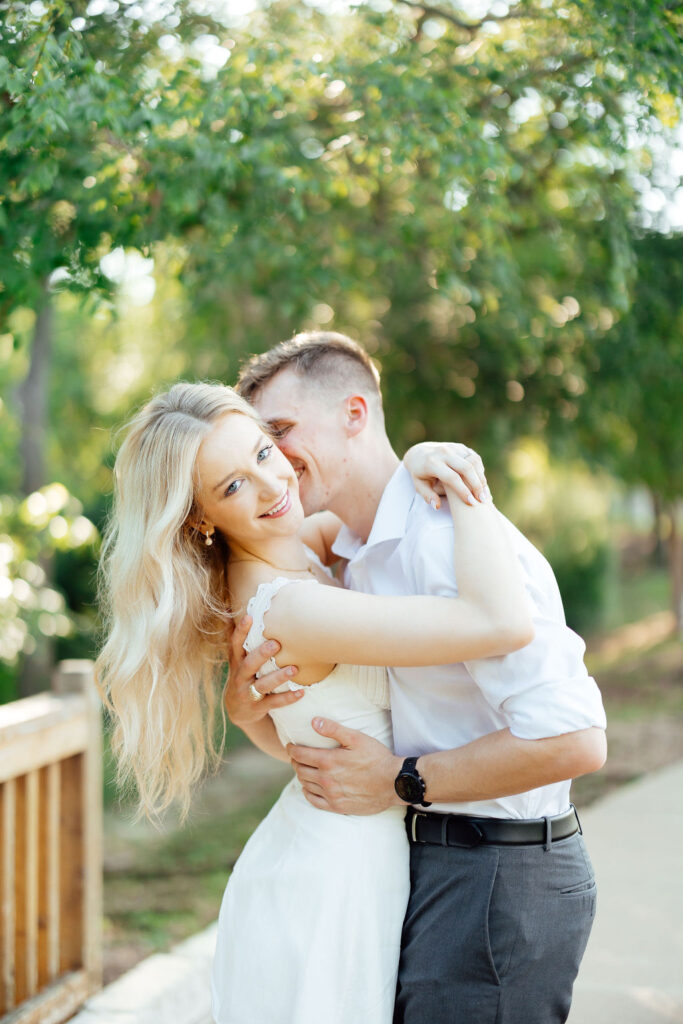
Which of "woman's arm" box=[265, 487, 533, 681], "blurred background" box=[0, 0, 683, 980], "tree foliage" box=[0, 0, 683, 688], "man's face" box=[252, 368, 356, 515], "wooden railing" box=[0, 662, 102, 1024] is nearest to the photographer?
"woman's arm" box=[265, 487, 533, 681]

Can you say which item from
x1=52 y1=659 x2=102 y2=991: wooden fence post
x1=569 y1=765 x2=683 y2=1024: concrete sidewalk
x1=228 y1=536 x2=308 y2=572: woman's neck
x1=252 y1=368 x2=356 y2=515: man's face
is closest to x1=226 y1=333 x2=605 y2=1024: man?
x1=228 y1=536 x2=308 y2=572: woman's neck

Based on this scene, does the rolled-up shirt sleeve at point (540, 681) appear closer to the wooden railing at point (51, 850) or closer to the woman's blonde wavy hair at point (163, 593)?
the woman's blonde wavy hair at point (163, 593)

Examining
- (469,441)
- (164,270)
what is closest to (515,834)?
(164,270)

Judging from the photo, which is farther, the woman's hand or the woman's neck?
the woman's neck

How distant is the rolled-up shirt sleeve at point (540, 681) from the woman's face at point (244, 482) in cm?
39

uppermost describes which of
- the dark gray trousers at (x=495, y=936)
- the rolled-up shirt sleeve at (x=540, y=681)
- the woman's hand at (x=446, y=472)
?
the woman's hand at (x=446, y=472)

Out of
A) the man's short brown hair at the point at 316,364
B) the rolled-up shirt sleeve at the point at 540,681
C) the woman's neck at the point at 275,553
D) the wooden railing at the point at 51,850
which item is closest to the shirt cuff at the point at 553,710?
the rolled-up shirt sleeve at the point at 540,681

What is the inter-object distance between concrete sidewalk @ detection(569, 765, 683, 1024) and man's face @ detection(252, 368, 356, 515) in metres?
2.16

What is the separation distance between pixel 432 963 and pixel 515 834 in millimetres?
300

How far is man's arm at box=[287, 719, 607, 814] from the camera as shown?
1.84 m

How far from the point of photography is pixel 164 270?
15.2 feet

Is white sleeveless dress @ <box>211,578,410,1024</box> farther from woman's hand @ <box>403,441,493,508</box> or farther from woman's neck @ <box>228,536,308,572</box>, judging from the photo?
woman's hand @ <box>403,441,493,508</box>

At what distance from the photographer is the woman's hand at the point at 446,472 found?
1.93 m

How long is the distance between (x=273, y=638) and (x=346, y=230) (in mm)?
3941
